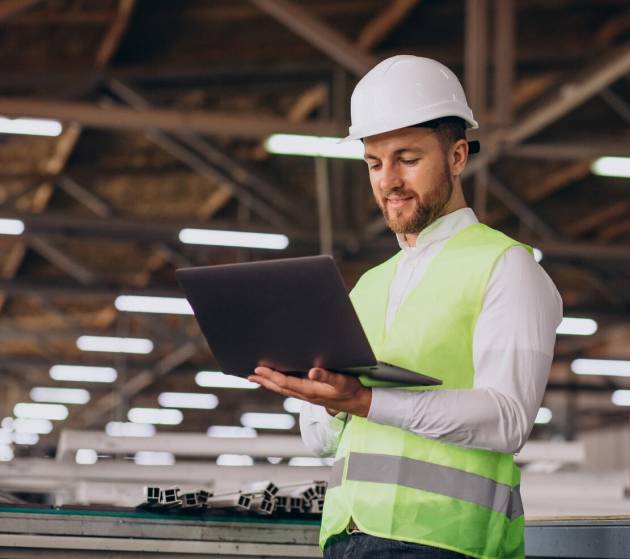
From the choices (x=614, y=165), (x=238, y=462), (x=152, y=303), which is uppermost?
(x=152, y=303)

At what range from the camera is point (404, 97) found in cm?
284

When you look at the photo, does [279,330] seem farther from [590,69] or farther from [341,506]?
[590,69]

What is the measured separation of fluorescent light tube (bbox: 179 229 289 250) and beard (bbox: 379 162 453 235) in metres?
11.6

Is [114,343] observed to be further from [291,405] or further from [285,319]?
[285,319]

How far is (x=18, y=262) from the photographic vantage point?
18484 millimetres

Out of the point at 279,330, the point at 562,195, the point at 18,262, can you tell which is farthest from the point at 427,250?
the point at 18,262

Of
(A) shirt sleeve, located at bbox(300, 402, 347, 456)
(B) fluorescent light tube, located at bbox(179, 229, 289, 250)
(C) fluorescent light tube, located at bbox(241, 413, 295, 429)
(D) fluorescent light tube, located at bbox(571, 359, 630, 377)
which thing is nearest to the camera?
(A) shirt sleeve, located at bbox(300, 402, 347, 456)

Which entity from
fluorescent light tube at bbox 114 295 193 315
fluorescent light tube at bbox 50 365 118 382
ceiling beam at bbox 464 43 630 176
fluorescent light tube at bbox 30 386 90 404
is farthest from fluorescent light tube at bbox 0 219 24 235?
fluorescent light tube at bbox 30 386 90 404

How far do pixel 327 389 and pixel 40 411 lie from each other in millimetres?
29413

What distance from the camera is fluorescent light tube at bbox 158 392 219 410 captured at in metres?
29.2

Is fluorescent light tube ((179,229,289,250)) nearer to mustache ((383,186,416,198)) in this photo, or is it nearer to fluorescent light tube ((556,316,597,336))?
fluorescent light tube ((556,316,597,336))

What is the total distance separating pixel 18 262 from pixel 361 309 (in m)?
16.2

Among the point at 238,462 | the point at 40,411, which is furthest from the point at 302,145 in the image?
the point at 40,411

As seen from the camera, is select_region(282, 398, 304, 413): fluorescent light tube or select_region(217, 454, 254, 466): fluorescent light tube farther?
select_region(282, 398, 304, 413): fluorescent light tube
